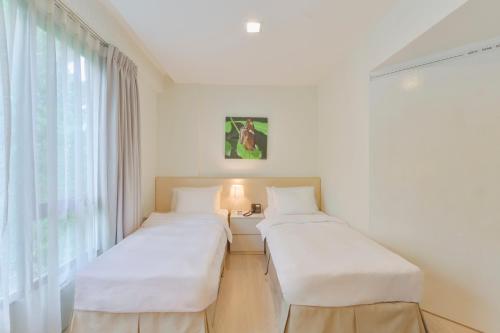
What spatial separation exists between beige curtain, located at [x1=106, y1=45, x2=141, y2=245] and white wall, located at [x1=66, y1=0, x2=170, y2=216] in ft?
0.52

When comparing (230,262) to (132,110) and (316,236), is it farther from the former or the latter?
(132,110)

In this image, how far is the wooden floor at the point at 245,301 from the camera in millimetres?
1894

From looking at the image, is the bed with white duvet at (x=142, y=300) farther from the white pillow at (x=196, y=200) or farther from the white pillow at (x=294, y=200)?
the white pillow at (x=294, y=200)

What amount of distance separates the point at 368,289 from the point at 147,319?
1.37 meters

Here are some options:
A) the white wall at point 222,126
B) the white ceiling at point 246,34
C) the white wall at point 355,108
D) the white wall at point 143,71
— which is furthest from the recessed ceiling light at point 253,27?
the white wall at point 222,126

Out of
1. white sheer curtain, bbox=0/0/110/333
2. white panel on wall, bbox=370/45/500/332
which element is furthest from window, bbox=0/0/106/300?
white panel on wall, bbox=370/45/500/332

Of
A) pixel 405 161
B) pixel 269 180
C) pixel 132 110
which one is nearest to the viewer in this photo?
pixel 405 161

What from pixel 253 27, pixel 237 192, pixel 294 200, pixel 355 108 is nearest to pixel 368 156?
Answer: pixel 355 108

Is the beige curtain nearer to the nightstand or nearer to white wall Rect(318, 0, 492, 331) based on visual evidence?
the nightstand

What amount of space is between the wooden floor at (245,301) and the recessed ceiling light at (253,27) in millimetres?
2367

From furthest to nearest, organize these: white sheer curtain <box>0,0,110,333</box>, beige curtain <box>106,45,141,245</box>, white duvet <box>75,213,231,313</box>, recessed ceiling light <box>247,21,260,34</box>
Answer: beige curtain <box>106,45,141,245</box> → recessed ceiling light <box>247,21,260,34</box> → white duvet <box>75,213,231,313</box> → white sheer curtain <box>0,0,110,333</box>

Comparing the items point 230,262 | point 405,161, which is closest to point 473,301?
point 405,161

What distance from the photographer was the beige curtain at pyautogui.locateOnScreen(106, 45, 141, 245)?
2.24 m

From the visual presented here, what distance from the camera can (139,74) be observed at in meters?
2.94
